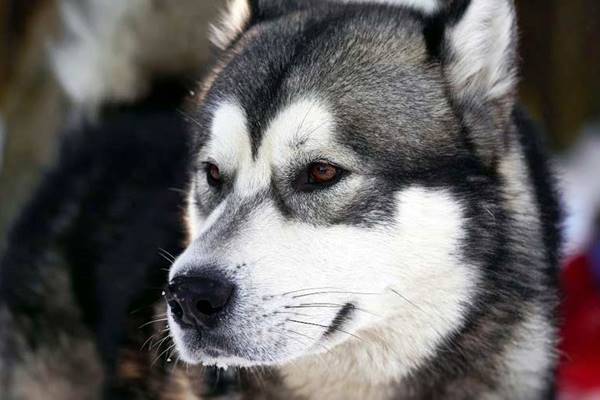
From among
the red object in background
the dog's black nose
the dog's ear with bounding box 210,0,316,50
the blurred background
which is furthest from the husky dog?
the red object in background

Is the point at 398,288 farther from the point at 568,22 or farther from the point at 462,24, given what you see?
the point at 568,22

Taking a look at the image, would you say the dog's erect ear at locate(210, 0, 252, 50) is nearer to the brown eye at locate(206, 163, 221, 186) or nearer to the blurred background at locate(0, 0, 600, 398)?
the brown eye at locate(206, 163, 221, 186)

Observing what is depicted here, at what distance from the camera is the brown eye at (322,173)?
2.95 m

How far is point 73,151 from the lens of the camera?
479cm

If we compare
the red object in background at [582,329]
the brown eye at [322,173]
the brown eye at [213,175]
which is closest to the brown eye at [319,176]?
the brown eye at [322,173]

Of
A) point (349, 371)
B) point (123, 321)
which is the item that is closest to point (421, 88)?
point (349, 371)

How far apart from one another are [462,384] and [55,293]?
1919 mm

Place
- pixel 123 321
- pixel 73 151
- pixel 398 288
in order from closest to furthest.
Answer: pixel 398 288, pixel 123 321, pixel 73 151

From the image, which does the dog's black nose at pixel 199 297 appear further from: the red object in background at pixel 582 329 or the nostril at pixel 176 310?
the red object in background at pixel 582 329

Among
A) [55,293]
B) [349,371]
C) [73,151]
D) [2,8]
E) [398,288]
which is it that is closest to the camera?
[398,288]

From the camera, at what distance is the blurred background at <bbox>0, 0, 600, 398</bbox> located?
5797mm

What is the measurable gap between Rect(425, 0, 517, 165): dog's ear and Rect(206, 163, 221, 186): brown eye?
2.40 feet

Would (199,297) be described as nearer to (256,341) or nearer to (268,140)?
(256,341)

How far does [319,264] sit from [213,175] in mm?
517
